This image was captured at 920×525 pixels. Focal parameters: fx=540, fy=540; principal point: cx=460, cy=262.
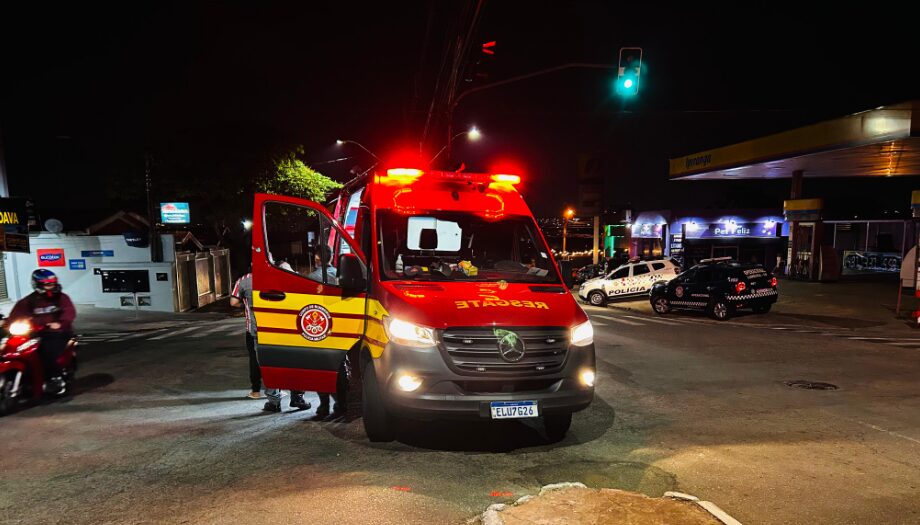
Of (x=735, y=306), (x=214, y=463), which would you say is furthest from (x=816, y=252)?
(x=214, y=463)

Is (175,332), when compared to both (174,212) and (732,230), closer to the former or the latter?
(174,212)

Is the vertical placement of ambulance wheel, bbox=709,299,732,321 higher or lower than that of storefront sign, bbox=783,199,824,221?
lower

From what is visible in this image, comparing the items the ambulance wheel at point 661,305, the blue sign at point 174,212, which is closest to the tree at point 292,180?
the blue sign at point 174,212

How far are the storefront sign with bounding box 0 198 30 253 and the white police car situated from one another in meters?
20.1

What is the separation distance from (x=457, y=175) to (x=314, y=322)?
2.40 meters

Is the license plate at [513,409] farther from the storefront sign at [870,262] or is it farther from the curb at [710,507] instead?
the storefront sign at [870,262]

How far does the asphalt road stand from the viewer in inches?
165

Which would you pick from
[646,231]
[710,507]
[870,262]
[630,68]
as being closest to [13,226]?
[630,68]

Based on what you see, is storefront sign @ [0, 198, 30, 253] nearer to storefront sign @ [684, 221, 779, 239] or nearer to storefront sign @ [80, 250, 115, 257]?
storefront sign @ [80, 250, 115, 257]

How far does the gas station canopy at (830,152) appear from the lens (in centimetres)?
1705

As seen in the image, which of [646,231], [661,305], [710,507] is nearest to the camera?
[710,507]

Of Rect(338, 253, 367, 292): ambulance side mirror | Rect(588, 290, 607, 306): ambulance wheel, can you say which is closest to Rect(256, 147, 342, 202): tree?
Rect(588, 290, 607, 306): ambulance wheel

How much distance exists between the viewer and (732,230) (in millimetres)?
37719

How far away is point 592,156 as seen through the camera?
203 feet
